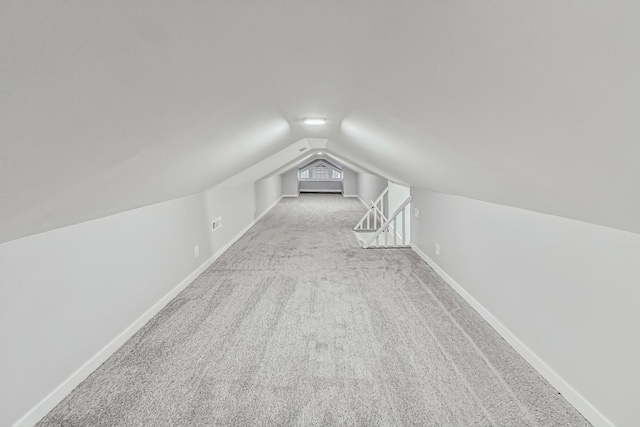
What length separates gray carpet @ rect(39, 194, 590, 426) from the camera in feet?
5.54

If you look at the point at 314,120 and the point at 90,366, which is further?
the point at 314,120

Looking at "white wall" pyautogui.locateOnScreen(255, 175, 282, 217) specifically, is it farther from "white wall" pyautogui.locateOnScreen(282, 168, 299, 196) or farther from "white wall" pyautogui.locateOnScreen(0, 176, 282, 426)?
"white wall" pyautogui.locateOnScreen(0, 176, 282, 426)

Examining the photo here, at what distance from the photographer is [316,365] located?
82.7 inches

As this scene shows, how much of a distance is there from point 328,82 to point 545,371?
2.07m

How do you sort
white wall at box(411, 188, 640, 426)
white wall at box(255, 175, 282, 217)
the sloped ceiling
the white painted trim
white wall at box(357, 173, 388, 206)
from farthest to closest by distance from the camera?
white wall at box(357, 173, 388, 206) < white wall at box(255, 175, 282, 217) < the white painted trim < white wall at box(411, 188, 640, 426) < the sloped ceiling

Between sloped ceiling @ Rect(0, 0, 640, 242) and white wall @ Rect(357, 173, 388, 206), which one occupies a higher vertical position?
sloped ceiling @ Rect(0, 0, 640, 242)

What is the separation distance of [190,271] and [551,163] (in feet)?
11.3

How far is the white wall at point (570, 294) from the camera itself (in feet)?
4.78

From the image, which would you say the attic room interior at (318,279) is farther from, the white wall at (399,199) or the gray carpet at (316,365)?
the white wall at (399,199)

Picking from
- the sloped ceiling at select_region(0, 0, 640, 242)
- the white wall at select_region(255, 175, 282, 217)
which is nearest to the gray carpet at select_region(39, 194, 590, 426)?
the sloped ceiling at select_region(0, 0, 640, 242)

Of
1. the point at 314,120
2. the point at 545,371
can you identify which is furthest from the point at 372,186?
the point at 545,371

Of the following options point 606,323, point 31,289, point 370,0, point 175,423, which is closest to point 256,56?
point 370,0

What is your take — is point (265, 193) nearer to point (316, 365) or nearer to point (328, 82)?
point (316, 365)

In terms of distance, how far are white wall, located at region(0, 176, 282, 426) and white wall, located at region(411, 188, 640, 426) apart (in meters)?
2.80
